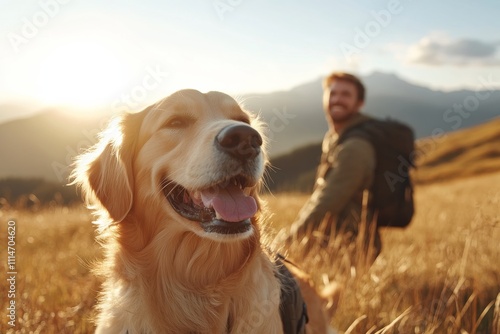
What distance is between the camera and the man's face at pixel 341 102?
570 cm

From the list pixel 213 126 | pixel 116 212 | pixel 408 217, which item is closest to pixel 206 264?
pixel 116 212

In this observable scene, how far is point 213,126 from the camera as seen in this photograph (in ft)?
8.75

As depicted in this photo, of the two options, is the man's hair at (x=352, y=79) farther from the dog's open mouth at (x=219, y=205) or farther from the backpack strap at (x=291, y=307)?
the dog's open mouth at (x=219, y=205)

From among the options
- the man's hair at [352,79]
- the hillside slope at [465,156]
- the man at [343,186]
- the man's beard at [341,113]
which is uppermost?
the man's hair at [352,79]

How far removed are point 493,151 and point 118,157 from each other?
60.7m

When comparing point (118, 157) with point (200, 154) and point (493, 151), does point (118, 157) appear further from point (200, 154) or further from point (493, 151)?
point (493, 151)

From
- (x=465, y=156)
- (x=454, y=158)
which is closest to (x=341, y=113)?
(x=465, y=156)

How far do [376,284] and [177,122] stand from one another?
1.92 m

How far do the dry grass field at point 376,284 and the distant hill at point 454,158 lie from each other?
4215cm

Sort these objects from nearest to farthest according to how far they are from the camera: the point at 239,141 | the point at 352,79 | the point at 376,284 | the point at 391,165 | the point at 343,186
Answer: the point at 239,141 → the point at 376,284 → the point at 343,186 → the point at 391,165 → the point at 352,79

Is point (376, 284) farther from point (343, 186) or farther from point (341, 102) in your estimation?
point (341, 102)

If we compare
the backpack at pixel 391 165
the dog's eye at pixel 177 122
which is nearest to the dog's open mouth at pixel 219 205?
the dog's eye at pixel 177 122

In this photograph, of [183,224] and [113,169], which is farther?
[113,169]

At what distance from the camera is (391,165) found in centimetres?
529
